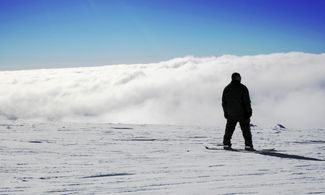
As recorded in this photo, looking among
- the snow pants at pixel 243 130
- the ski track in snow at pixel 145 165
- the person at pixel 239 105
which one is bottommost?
the ski track in snow at pixel 145 165

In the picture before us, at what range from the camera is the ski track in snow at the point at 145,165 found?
5.16m

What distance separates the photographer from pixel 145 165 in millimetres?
6836

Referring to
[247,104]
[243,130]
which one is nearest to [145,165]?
[243,130]

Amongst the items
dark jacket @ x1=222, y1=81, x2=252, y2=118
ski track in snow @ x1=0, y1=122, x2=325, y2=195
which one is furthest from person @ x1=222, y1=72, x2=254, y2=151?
ski track in snow @ x1=0, y1=122, x2=325, y2=195

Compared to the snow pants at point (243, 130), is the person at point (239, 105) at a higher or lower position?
higher

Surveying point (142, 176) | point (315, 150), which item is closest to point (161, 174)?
point (142, 176)

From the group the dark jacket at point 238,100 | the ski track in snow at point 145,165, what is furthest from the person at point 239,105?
the ski track in snow at point 145,165

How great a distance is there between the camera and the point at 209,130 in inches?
530

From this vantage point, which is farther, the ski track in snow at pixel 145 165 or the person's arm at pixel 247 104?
the person's arm at pixel 247 104

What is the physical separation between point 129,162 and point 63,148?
2.02 meters

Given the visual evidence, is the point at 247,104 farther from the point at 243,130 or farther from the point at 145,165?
the point at 145,165

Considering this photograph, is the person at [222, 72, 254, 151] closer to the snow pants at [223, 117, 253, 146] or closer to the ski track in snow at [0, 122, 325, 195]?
the snow pants at [223, 117, 253, 146]

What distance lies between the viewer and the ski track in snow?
5.16 m

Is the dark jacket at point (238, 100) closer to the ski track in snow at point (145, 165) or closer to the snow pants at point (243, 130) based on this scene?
the snow pants at point (243, 130)
